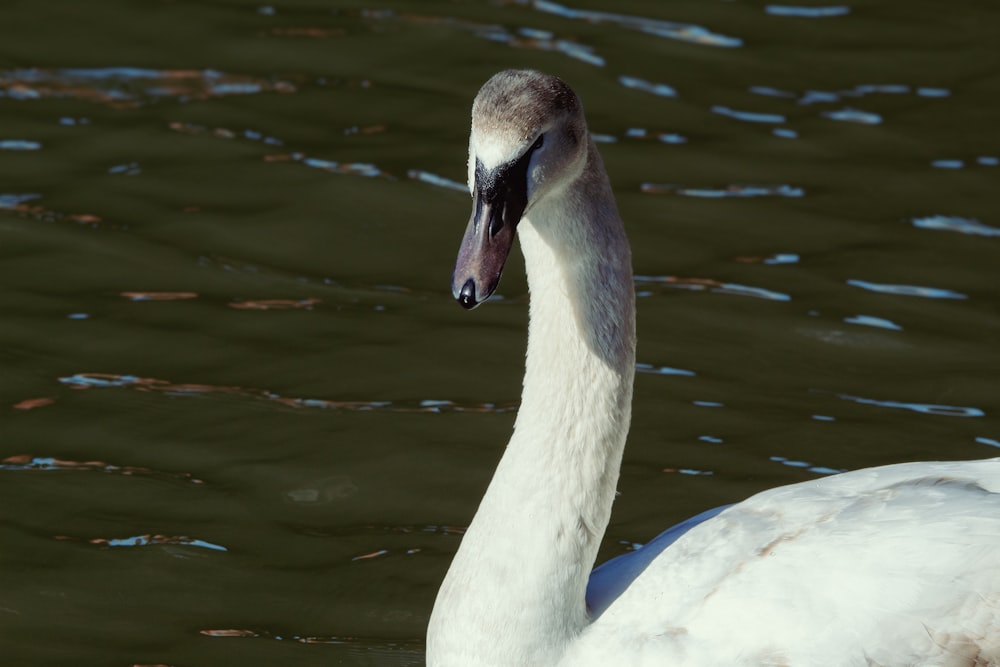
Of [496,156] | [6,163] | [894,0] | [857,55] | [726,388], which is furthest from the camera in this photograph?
[894,0]

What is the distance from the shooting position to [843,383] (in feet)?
19.8

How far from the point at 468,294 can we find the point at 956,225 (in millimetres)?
4073

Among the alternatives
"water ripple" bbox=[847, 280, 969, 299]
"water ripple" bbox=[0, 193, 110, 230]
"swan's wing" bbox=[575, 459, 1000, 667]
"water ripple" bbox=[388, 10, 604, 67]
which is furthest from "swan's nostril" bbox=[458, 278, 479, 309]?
"water ripple" bbox=[388, 10, 604, 67]

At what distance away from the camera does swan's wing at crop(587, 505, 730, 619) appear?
4.19 m

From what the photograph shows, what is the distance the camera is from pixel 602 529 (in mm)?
4254

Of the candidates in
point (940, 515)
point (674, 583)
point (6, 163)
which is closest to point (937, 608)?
point (940, 515)

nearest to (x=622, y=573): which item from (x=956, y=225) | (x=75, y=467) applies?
(x=75, y=467)

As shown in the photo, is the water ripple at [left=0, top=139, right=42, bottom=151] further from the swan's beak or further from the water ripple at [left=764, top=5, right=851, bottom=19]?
the swan's beak

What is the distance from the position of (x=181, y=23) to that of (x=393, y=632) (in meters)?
4.89

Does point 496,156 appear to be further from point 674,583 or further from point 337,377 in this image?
point 337,377

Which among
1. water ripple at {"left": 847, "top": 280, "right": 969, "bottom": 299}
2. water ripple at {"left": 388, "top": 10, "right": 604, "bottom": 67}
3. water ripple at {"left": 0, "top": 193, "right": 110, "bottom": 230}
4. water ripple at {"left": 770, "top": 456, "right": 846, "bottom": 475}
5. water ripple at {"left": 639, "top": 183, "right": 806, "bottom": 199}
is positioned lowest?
water ripple at {"left": 770, "top": 456, "right": 846, "bottom": 475}

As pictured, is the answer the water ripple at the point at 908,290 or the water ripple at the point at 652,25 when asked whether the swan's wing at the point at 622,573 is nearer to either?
the water ripple at the point at 908,290

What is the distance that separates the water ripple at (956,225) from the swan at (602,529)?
3013 mm

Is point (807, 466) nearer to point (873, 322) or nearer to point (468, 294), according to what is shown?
point (873, 322)
